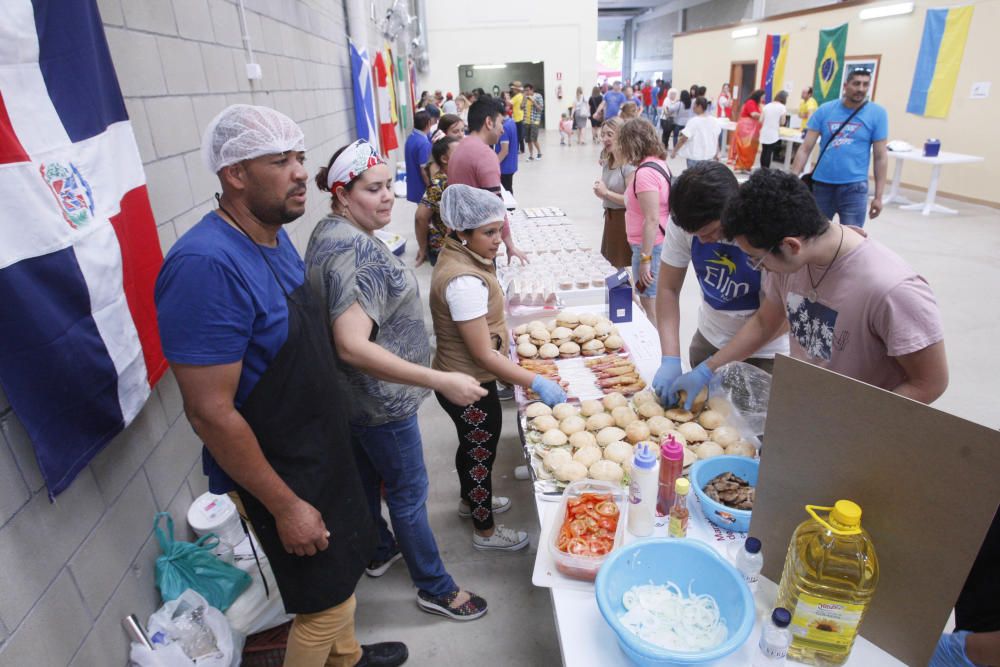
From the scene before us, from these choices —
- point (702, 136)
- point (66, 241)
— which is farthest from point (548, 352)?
point (702, 136)

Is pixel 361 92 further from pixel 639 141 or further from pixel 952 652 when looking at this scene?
pixel 952 652

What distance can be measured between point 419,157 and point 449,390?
430cm

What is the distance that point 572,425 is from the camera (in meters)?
2.01

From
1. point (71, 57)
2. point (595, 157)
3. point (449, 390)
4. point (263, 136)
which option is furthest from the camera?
point (595, 157)

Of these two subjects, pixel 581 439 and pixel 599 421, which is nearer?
pixel 581 439

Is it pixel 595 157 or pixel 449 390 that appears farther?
pixel 595 157

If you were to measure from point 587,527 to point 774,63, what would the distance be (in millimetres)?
13917

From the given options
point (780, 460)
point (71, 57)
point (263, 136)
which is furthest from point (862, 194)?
point (71, 57)

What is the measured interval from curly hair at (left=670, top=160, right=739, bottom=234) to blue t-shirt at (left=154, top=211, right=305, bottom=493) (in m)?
1.35

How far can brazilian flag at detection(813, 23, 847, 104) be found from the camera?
10156mm

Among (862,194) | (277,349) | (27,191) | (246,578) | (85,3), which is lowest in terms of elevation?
(246,578)

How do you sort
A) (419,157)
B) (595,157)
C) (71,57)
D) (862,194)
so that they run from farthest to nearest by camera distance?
1. (595,157)
2. (419,157)
3. (862,194)
4. (71,57)

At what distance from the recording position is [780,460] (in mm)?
1203

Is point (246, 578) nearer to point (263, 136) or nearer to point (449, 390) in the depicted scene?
point (449, 390)
